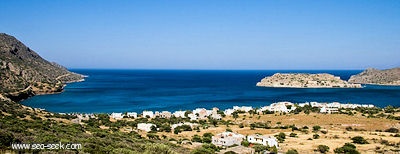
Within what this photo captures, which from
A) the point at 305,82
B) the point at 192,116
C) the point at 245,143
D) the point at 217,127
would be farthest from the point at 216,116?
the point at 305,82

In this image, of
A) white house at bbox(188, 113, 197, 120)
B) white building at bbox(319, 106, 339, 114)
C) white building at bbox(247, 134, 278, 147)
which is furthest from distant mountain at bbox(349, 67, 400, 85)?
white building at bbox(247, 134, 278, 147)

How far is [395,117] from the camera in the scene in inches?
2063

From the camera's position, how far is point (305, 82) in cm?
15300

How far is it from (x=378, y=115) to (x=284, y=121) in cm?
1601

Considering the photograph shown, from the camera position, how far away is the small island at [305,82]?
150000 mm

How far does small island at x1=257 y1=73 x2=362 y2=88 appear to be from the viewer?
150m

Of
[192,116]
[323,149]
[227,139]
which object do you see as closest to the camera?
[323,149]

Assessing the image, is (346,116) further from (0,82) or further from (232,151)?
(0,82)

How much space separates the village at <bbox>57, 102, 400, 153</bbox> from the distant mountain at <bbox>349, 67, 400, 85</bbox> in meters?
113

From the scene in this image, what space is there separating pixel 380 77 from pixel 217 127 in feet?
513

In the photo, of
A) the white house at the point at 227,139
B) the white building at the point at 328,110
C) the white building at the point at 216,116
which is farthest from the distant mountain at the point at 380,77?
the white house at the point at 227,139

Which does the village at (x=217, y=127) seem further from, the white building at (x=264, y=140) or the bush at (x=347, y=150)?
the bush at (x=347, y=150)

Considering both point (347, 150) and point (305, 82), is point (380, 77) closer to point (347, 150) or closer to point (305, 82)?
point (305, 82)

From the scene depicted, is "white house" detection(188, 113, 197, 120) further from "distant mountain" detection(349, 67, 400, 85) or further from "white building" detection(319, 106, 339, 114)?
"distant mountain" detection(349, 67, 400, 85)
